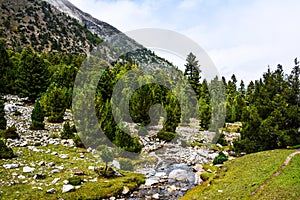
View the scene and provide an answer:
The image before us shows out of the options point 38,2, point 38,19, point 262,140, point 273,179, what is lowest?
point 273,179

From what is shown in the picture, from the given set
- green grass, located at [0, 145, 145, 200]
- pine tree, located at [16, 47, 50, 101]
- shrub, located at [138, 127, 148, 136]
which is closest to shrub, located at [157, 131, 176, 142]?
shrub, located at [138, 127, 148, 136]

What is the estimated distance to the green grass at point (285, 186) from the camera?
57.2 feet

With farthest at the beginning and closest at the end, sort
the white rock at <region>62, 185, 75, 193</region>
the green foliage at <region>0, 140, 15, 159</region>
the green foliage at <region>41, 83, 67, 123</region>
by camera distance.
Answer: the green foliage at <region>41, 83, 67, 123</region>, the green foliage at <region>0, 140, 15, 159</region>, the white rock at <region>62, 185, 75, 193</region>

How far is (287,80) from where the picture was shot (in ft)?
115

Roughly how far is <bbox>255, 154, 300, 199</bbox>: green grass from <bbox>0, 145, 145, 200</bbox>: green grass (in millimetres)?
11347

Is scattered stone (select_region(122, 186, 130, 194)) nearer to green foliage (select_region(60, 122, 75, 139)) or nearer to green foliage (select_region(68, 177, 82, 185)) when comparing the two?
green foliage (select_region(68, 177, 82, 185))

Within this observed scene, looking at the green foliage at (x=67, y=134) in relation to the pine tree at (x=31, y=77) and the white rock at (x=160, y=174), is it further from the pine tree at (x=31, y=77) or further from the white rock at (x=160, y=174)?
the pine tree at (x=31, y=77)

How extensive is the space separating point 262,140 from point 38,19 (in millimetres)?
151771

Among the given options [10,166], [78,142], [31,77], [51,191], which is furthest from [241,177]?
[31,77]

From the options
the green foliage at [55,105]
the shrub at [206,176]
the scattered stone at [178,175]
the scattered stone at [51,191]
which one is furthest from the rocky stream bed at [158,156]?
the scattered stone at [51,191]

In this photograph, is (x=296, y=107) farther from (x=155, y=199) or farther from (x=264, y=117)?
(x=155, y=199)

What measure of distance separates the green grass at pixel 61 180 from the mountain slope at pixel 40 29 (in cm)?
10496

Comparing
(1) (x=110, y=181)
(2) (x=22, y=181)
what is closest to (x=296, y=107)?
(1) (x=110, y=181)

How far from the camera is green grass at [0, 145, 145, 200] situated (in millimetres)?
20234
